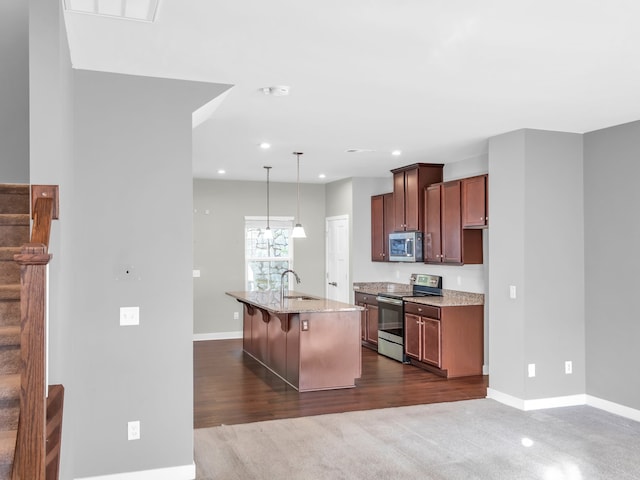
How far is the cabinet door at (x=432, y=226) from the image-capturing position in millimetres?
6852

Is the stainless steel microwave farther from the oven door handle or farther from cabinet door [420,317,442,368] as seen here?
cabinet door [420,317,442,368]

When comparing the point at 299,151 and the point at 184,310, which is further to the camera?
the point at 299,151

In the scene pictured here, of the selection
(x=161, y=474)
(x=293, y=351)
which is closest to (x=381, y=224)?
(x=293, y=351)

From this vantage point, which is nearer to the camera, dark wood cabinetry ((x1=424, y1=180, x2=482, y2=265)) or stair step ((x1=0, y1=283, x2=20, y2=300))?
stair step ((x1=0, y1=283, x2=20, y2=300))

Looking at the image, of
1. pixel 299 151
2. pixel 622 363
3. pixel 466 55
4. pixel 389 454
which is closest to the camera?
pixel 466 55

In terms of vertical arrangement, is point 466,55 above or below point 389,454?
above

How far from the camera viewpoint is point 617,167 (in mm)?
4938

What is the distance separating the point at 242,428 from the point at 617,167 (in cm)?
399

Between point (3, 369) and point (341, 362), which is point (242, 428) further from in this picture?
point (3, 369)

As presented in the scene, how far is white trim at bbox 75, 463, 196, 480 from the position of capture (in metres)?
3.43

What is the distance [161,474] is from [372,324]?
15.9 ft

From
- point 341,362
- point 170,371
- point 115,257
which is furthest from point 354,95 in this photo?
point 341,362

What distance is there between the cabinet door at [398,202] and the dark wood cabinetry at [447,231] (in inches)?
19.2

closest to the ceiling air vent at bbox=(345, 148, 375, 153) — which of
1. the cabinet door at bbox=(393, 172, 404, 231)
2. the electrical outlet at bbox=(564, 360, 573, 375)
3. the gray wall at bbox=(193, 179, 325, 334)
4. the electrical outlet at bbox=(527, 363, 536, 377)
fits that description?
the cabinet door at bbox=(393, 172, 404, 231)
